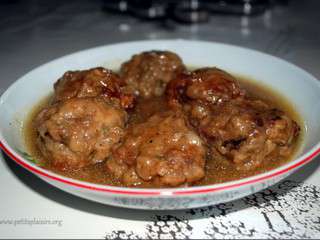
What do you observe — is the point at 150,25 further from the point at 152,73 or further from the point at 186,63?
the point at 152,73

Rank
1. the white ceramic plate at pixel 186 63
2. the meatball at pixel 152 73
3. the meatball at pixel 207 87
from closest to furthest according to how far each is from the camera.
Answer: the white ceramic plate at pixel 186 63 < the meatball at pixel 207 87 < the meatball at pixel 152 73

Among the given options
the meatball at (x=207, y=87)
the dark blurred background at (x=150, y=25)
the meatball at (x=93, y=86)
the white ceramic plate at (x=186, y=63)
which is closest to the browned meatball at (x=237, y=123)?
the meatball at (x=207, y=87)

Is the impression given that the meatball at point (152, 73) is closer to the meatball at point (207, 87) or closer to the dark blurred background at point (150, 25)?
the meatball at point (207, 87)

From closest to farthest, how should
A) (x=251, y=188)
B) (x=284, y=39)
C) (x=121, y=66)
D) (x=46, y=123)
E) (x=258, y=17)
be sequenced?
(x=251, y=188) → (x=46, y=123) → (x=121, y=66) → (x=284, y=39) → (x=258, y=17)

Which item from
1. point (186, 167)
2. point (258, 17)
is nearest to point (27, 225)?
point (186, 167)

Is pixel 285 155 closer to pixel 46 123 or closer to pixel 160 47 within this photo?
pixel 46 123

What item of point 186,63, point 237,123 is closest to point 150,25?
point 186,63

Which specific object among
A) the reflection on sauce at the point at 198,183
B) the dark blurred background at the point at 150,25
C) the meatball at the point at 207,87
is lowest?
the dark blurred background at the point at 150,25
